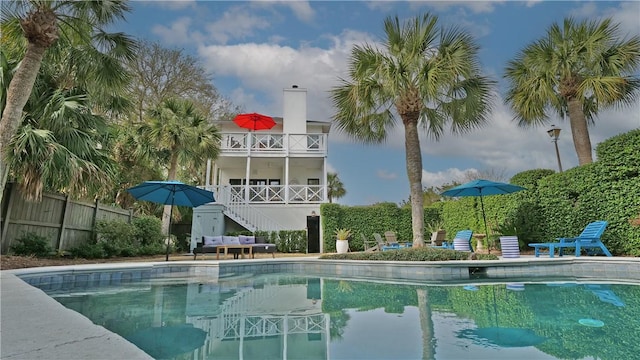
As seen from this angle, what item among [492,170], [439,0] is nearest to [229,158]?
[439,0]

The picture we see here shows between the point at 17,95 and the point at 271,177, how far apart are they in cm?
1610

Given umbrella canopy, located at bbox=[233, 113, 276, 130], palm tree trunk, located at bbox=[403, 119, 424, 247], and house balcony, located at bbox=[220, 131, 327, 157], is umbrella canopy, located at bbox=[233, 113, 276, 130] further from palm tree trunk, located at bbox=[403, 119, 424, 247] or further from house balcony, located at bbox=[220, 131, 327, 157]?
palm tree trunk, located at bbox=[403, 119, 424, 247]

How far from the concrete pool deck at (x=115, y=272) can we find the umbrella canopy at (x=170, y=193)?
2.62 metres

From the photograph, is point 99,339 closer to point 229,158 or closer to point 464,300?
point 464,300

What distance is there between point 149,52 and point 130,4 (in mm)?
13620

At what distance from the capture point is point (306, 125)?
21.7 meters

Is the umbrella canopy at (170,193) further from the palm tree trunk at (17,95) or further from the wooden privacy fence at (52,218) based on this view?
the palm tree trunk at (17,95)

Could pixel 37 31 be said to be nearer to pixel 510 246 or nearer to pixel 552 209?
pixel 510 246

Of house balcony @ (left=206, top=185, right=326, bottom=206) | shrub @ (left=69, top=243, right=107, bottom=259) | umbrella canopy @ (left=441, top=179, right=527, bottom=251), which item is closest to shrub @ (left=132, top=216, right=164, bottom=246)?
shrub @ (left=69, top=243, right=107, bottom=259)

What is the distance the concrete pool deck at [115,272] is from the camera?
1988mm

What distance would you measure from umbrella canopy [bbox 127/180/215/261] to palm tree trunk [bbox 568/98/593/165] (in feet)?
43.7

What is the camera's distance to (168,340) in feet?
10.3

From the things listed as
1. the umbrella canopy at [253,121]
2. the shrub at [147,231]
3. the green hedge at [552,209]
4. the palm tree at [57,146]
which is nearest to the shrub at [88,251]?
the palm tree at [57,146]

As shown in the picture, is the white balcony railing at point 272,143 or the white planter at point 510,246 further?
the white balcony railing at point 272,143
